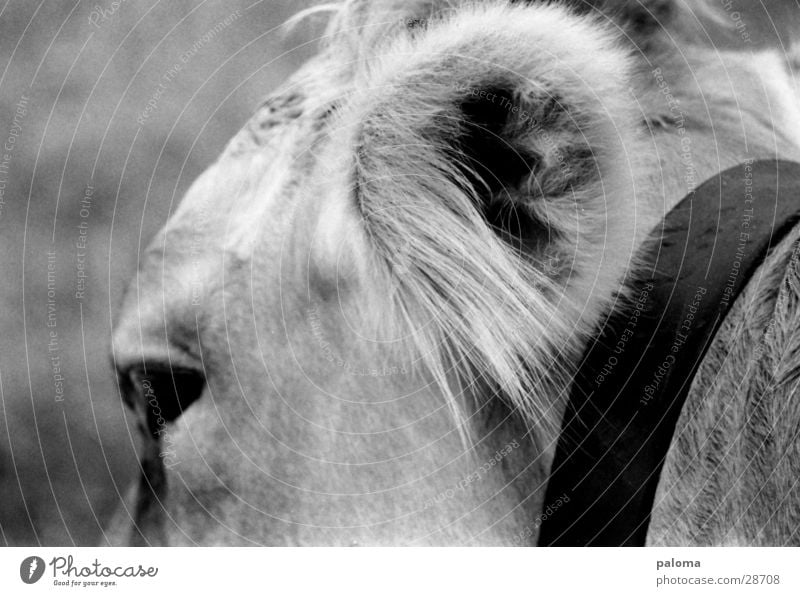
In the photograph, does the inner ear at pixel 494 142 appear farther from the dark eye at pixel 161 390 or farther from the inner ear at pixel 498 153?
the dark eye at pixel 161 390

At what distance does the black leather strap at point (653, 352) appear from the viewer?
61 cm

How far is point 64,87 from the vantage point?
741 mm

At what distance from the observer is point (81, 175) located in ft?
2.40

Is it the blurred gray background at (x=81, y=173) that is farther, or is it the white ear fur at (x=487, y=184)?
the blurred gray background at (x=81, y=173)

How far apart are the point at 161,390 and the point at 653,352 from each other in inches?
17.4

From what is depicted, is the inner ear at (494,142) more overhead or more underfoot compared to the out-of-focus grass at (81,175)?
more overhead

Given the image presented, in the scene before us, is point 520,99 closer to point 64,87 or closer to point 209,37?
point 209,37
